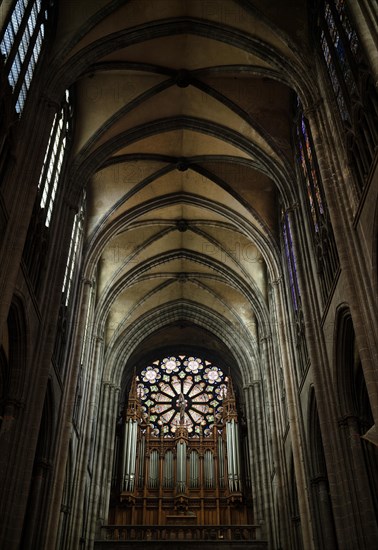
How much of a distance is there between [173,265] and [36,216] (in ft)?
40.4

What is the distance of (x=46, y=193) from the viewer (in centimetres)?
1450

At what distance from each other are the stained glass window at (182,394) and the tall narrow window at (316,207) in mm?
13913

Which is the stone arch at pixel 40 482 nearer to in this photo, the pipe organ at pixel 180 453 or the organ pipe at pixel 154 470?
the pipe organ at pixel 180 453

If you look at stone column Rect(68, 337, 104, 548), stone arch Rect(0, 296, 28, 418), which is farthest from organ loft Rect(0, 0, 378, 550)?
stone column Rect(68, 337, 104, 548)

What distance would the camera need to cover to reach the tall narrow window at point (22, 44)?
37.2 ft

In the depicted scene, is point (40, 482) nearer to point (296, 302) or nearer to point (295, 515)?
point (295, 515)

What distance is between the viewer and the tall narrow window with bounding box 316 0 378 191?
33.8 feet

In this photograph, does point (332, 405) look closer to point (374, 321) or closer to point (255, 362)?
point (374, 321)

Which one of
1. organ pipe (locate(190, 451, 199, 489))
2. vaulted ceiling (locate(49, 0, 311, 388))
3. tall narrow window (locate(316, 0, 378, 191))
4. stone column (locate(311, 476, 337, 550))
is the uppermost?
vaulted ceiling (locate(49, 0, 311, 388))

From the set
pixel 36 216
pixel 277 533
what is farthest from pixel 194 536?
pixel 36 216

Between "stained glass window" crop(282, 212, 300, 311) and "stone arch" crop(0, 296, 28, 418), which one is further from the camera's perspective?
"stained glass window" crop(282, 212, 300, 311)

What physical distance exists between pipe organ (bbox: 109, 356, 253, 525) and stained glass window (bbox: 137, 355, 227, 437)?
45 millimetres

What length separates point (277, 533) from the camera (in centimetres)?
1956

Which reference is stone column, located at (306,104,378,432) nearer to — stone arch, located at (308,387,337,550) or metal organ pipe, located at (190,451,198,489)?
stone arch, located at (308,387,337,550)
